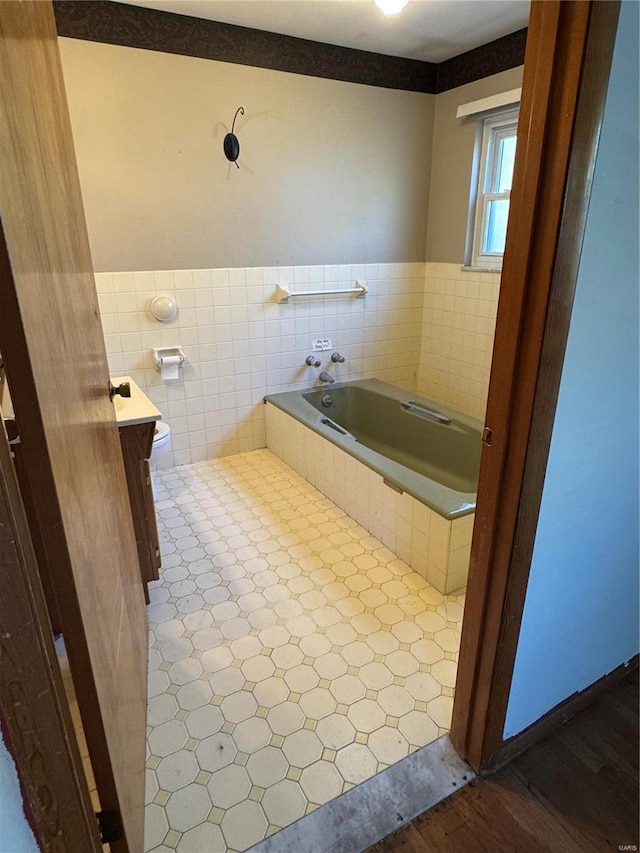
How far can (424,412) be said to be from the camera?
121 inches

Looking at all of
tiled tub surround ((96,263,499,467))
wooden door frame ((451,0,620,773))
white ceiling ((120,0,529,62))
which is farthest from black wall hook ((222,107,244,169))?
wooden door frame ((451,0,620,773))

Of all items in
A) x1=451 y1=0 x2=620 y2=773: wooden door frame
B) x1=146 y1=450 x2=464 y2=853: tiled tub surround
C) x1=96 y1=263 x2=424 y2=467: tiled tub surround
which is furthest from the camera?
x1=96 y1=263 x2=424 y2=467: tiled tub surround

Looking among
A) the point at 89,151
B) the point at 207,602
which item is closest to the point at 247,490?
the point at 207,602

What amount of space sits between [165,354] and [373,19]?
2167 mm

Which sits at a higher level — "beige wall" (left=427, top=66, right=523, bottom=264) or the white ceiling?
the white ceiling

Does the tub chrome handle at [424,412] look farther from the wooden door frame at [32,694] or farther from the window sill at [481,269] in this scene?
the wooden door frame at [32,694]

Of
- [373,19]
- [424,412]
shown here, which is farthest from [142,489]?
[373,19]

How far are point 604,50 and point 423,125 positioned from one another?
116 inches

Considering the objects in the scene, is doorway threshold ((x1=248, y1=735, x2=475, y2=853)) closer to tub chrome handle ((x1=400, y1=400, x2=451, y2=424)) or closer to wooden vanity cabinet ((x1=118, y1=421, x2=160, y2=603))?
wooden vanity cabinet ((x1=118, y1=421, x2=160, y2=603))

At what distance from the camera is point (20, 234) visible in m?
0.66

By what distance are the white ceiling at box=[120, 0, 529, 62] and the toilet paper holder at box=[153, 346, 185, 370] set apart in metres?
1.71

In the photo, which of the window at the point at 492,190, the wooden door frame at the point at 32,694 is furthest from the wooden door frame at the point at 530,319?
the window at the point at 492,190

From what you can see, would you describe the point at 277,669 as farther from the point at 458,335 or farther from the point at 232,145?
the point at 232,145

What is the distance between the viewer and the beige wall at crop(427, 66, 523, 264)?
10.3 ft
